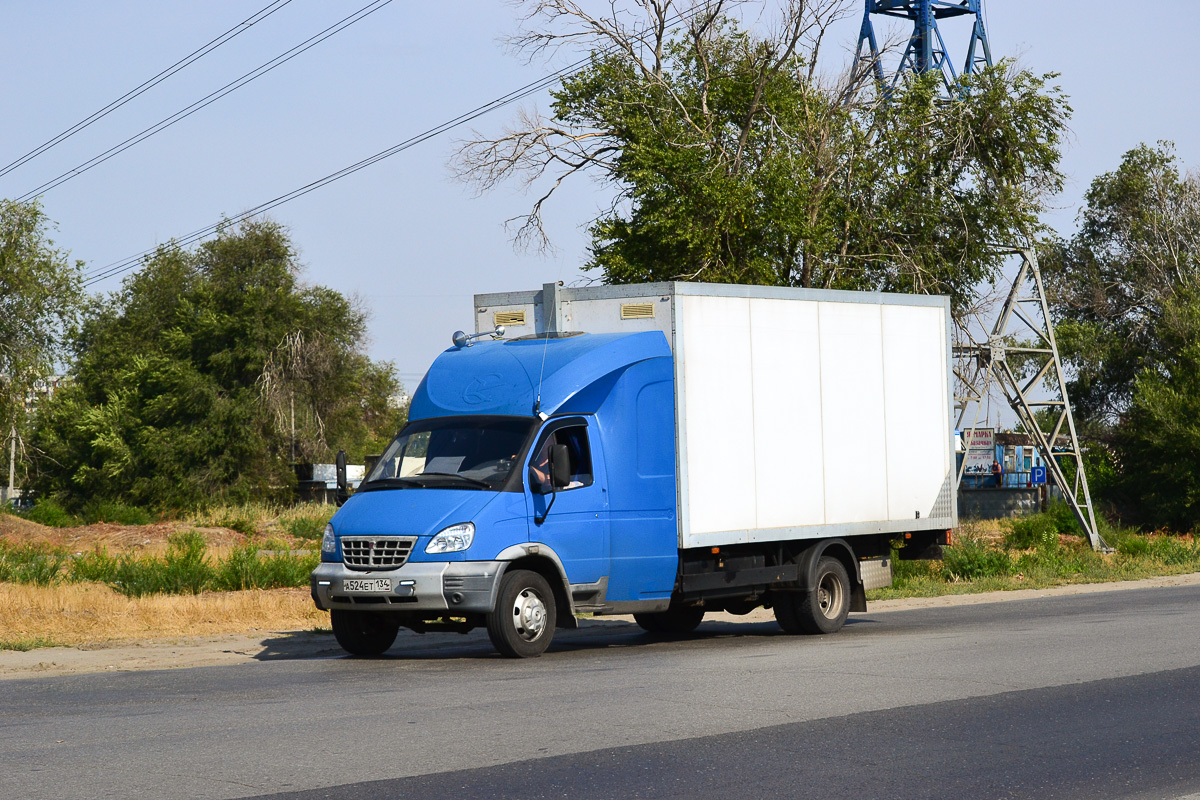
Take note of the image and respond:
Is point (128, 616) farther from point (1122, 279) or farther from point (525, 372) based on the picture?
point (1122, 279)

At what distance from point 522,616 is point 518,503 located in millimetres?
1092

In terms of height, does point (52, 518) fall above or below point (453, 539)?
below

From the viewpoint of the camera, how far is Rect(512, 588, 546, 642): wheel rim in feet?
42.1

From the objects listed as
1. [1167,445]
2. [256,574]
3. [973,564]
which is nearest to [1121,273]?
[1167,445]

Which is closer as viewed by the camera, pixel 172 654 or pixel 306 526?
pixel 172 654

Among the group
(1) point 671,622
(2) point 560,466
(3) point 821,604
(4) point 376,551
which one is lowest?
(1) point 671,622

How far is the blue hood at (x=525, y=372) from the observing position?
13477mm

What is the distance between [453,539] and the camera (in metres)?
12.4

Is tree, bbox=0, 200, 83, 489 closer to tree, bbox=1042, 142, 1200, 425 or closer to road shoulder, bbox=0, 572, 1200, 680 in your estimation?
road shoulder, bbox=0, 572, 1200, 680

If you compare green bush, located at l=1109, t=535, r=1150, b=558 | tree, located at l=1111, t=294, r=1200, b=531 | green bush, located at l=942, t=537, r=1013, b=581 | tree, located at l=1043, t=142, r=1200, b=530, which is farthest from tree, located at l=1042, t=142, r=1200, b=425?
green bush, located at l=942, t=537, r=1013, b=581

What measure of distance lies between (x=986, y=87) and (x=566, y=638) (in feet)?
63.5

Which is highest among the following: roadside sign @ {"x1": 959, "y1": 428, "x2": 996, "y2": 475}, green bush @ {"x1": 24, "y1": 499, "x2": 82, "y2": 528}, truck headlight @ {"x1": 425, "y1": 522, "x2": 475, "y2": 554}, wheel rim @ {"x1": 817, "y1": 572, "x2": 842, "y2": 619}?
roadside sign @ {"x1": 959, "y1": 428, "x2": 996, "y2": 475}

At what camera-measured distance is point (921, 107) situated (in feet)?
97.2

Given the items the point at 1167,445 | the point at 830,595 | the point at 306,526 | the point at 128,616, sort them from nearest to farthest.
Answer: the point at 830,595
the point at 128,616
the point at 306,526
the point at 1167,445
